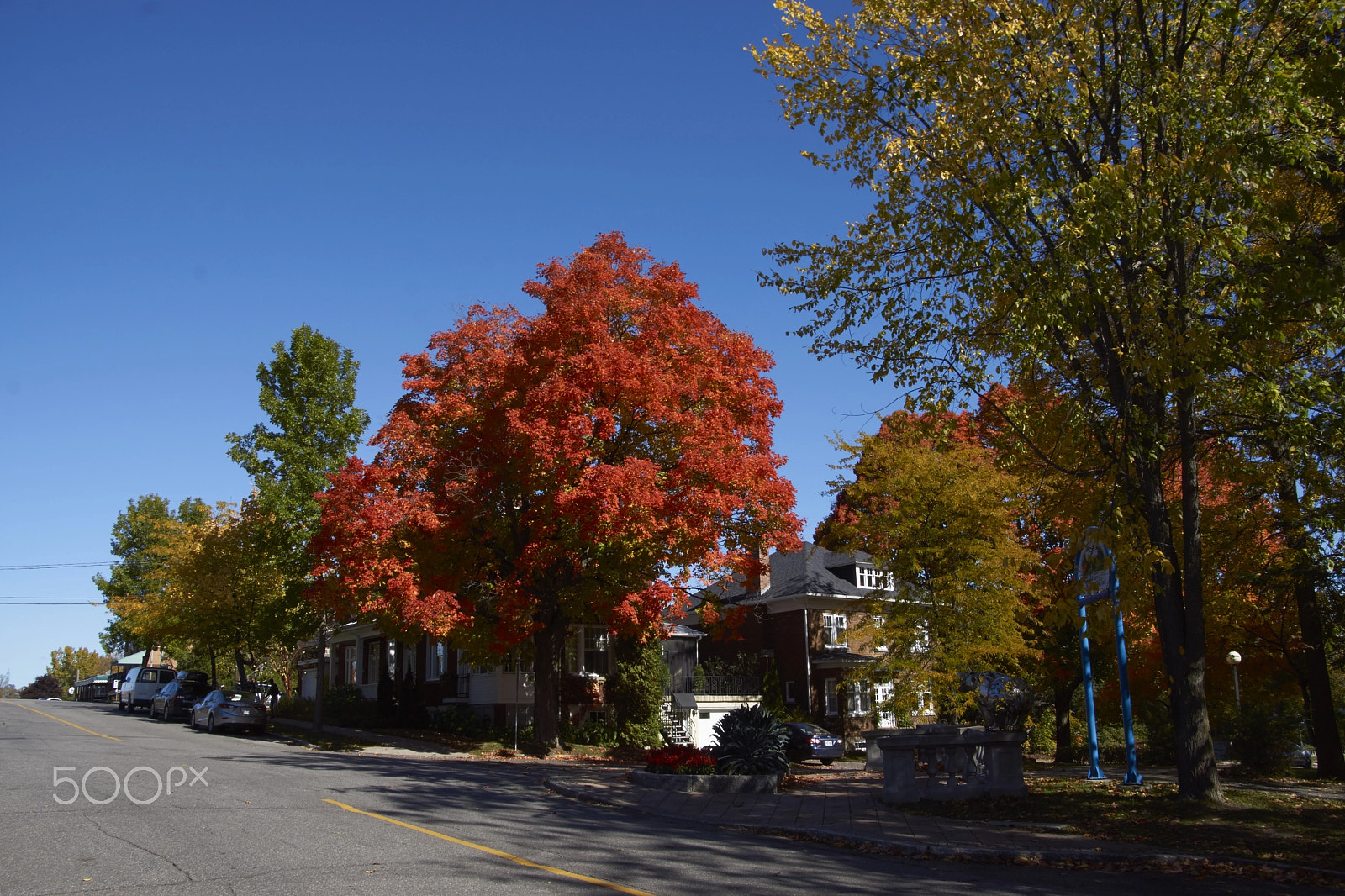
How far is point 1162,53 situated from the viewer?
1257 cm

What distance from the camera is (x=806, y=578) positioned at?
39.4m

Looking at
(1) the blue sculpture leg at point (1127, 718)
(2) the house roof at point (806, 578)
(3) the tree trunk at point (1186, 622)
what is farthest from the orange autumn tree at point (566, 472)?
(2) the house roof at point (806, 578)

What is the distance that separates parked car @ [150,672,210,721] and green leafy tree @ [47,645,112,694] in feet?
325

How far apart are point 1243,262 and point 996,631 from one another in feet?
41.4

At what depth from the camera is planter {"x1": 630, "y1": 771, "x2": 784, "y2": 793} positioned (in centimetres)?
1628

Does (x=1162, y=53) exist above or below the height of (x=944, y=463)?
above

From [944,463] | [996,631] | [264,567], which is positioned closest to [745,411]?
[944,463]

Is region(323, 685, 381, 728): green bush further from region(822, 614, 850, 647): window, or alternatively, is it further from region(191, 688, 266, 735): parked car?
region(822, 614, 850, 647): window

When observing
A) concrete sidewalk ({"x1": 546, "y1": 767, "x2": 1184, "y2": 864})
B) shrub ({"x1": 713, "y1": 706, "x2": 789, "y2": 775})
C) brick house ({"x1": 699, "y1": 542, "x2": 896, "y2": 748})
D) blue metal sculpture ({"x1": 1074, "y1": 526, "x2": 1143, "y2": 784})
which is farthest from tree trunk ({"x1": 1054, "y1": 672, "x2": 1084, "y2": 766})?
shrub ({"x1": 713, "y1": 706, "x2": 789, "y2": 775})

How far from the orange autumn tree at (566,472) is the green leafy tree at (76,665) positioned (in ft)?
387

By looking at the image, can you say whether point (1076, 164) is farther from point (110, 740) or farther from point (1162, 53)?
point (110, 740)

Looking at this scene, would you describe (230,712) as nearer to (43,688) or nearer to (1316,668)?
(1316,668)

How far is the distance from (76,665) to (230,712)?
115 metres

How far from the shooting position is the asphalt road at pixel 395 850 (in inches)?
312
